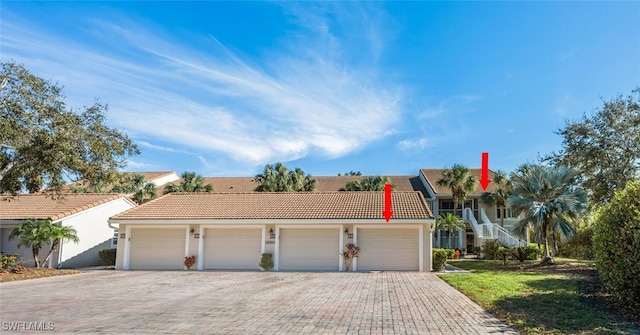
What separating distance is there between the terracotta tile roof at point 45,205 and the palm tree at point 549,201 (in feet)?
72.6

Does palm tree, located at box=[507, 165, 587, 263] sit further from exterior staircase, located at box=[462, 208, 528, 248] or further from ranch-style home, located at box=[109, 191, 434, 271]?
exterior staircase, located at box=[462, 208, 528, 248]

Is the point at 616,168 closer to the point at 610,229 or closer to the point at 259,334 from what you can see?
the point at 610,229

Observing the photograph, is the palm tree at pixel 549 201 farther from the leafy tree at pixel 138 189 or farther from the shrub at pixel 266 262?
the leafy tree at pixel 138 189

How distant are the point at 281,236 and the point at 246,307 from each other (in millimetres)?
10630

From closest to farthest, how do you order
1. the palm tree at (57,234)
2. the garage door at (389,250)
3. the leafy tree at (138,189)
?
1. the palm tree at (57,234)
2. the garage door at (389,250)
3. the leafy tree at (138,189)

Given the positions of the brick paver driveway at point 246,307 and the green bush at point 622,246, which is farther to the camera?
the green bush at point 622,246

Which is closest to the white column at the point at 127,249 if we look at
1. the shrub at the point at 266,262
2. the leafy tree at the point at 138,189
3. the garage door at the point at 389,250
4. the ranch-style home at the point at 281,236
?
the ranch-style home at the point at 281,236

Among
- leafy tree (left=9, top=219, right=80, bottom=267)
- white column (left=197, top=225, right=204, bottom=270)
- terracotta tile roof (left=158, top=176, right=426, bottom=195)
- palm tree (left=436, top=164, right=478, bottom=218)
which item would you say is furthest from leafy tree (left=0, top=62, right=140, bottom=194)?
palm tree (left=436, top=164, right=478, bottom=218)

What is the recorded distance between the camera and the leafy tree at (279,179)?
29.3m

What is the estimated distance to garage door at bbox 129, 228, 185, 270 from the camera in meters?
20.0

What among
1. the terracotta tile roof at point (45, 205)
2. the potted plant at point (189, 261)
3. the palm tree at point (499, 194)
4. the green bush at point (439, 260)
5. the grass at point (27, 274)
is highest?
the palm tree at point (499, 194)

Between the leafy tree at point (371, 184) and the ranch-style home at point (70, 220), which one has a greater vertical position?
the leafy tree at point (371, 184)

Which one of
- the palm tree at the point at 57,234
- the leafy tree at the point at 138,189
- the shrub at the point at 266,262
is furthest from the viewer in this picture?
the leafy tree at the point at 138,189

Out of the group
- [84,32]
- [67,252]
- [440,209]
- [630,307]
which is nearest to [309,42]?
[84,32]
